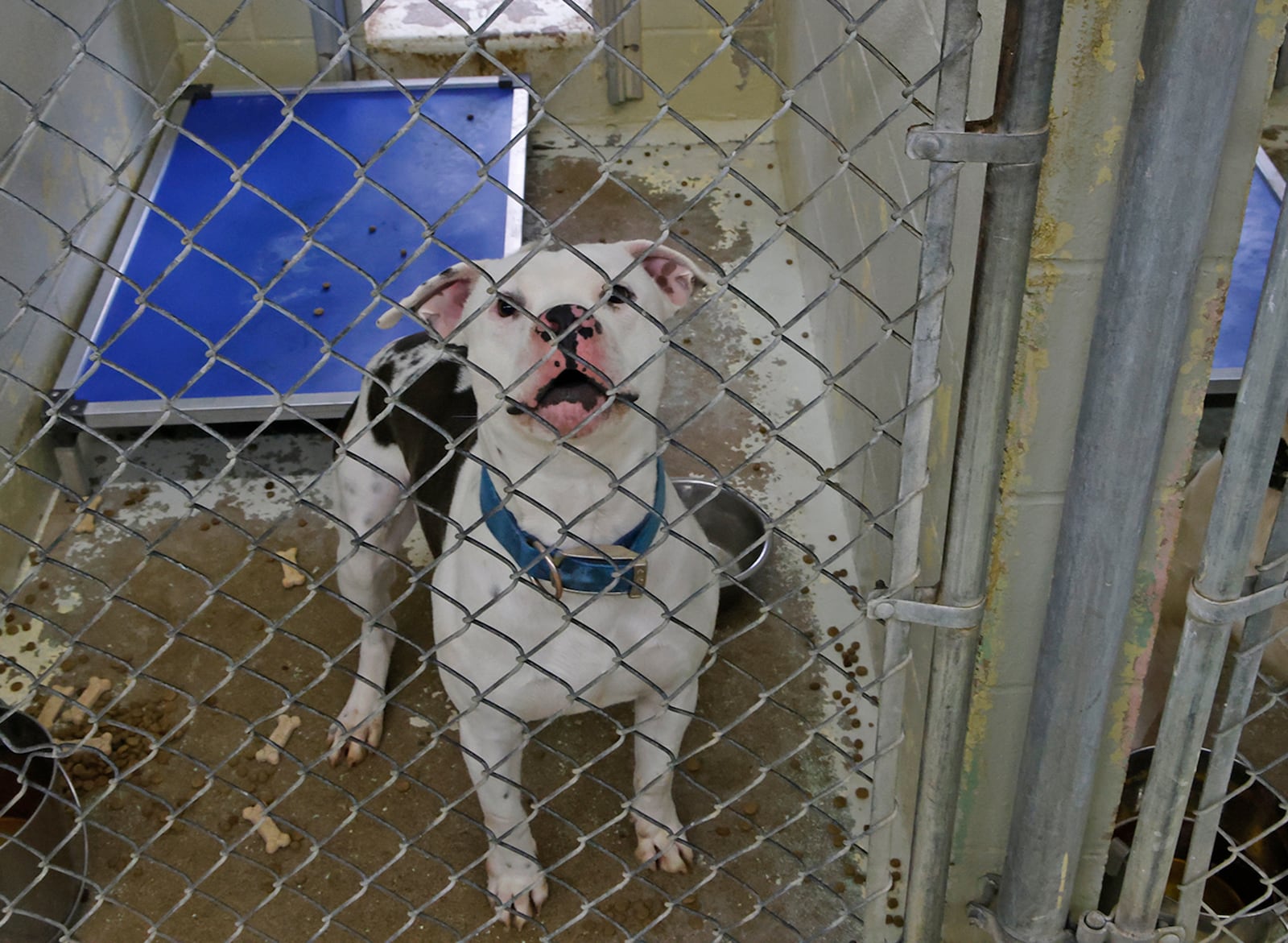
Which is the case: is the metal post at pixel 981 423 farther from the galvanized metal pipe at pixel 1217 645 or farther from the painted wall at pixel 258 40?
the painted wall at pixel 258 40

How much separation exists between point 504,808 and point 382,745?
0.77m

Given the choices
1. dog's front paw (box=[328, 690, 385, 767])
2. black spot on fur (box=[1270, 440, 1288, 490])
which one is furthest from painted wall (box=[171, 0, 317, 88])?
black spot on fur (box=[1270, 440, 1288, 490])

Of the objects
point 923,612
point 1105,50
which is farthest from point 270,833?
point 1105,50

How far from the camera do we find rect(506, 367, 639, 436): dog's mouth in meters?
2.20

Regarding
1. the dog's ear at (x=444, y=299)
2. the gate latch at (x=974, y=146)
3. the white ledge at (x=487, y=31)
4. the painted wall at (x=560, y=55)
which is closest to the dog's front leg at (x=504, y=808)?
the dog's ear at (x=444, y=299)

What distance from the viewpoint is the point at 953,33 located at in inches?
57.7

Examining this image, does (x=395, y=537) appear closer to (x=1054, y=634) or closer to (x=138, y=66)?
(x=1054, y=634)

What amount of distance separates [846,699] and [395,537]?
1.34 metres

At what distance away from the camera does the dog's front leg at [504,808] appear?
2.68 m

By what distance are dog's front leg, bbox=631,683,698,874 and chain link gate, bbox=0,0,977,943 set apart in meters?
0.06

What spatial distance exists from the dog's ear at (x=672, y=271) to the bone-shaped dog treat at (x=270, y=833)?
166cm

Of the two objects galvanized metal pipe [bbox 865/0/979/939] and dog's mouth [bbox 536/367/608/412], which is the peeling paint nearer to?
galvanized metal pipe [bbox 865/0/979/939]

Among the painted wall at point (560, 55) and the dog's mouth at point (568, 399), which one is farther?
the painted wall at point (560, 55)

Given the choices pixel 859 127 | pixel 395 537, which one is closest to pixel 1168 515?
pixel 859 127
